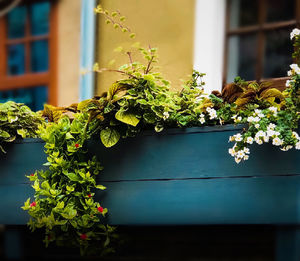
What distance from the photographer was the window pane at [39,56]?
4.37 meters

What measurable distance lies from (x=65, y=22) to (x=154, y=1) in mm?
837

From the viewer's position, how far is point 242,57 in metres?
3.65

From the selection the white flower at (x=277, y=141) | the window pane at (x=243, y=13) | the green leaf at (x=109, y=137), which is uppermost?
the window pane at (x=243, y=13)

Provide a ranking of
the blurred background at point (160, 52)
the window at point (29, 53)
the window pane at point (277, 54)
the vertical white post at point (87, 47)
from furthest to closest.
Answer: the window at point (29, 53)
the vertical white post at point (87, 47)
the blurred background at point (160, 52)
the window pane at point (277, 54)

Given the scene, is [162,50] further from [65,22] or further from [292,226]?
[292,226]

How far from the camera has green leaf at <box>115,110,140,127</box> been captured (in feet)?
10.1

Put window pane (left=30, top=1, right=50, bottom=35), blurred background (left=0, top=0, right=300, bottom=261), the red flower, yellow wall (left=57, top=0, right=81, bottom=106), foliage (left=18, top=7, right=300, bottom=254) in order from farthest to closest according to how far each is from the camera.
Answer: window pane (left=30, top=1, right=50, bottom=35)
yellow wall (left=57, top=0, right=81, bottom=106)
blurred background (left=0, top=0, right=300, bottom=261)
the red flower
foliage (left=18, top=7, right=300, bottom=254)

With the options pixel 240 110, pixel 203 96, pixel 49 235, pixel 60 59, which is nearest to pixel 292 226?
pixel 240 110

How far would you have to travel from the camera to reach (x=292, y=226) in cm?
286

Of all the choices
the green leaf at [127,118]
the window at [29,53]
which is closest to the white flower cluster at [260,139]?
the green leaf at [127,118]

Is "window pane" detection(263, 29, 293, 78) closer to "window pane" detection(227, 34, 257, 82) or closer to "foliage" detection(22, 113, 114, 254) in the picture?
"window pane" detection(227, 34, 257, 82)

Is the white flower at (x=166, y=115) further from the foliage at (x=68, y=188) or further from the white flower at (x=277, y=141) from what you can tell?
the white flower at (x=277, y=141)

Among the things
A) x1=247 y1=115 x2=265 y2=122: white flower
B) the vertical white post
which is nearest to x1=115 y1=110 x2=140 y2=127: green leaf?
x1=247 y1=115 x2=265 y2=122: white flower

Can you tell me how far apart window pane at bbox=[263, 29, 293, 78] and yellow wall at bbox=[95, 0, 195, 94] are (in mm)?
500
